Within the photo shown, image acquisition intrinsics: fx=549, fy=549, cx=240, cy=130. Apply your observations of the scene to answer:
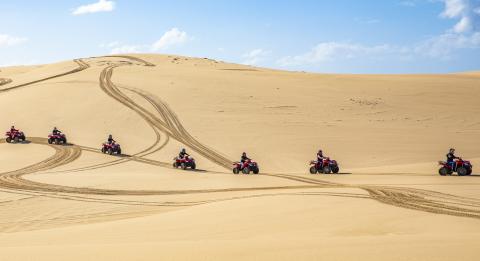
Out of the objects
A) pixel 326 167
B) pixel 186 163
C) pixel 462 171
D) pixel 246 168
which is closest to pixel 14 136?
pixel 186 163

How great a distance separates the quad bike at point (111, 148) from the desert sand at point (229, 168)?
0.93 meters

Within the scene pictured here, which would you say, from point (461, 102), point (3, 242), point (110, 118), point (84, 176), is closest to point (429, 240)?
point (3, 242)

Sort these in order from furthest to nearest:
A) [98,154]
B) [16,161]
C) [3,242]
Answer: [98,154]
[16,161]
[3,242]

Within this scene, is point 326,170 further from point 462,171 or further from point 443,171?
point 462,171

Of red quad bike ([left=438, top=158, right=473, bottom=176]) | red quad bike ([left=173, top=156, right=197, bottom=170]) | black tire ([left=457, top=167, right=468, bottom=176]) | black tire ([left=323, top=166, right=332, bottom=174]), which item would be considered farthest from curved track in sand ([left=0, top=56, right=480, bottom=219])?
black tire ([left=457, top=167, right=468, bottom=176])

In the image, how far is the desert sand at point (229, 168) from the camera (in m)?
7.95

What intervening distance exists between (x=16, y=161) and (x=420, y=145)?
2212 cm

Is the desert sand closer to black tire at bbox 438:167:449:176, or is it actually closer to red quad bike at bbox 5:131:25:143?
black tire at bbox 438:167:449:176

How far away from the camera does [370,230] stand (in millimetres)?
9547

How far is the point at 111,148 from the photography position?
30906 millimetres

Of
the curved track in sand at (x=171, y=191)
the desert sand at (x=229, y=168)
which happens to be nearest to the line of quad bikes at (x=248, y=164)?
the desert sand at (x=229, y=168)

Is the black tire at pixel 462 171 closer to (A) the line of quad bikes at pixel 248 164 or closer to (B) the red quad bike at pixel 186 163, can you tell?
(A) the line of quad bikes at pixel 248 164

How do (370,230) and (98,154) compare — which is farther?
(98,154)

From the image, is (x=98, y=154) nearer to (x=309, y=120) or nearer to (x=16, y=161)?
(x=16, y=161)
